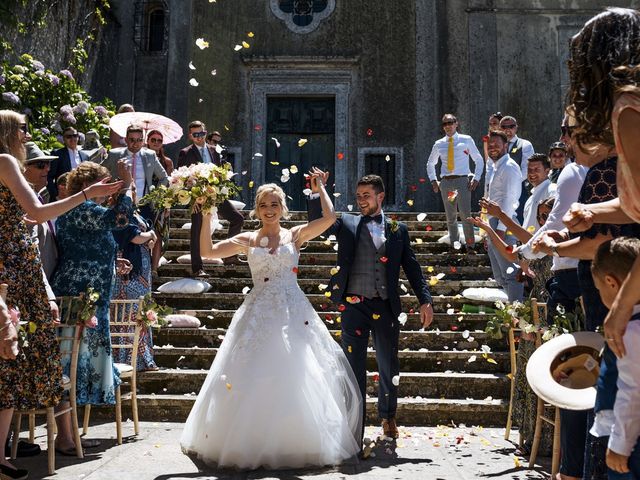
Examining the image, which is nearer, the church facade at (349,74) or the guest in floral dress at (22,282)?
the guest in floral dress at (22,282)

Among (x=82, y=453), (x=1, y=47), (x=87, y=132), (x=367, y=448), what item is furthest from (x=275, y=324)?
(x=1, y=47)

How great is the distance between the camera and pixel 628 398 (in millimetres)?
2691

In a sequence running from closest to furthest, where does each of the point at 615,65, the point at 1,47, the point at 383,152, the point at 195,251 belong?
the point at 615,65, the point at 195,251, the point at 1,47, the point at 383,152

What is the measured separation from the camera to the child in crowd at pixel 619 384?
2670 mm

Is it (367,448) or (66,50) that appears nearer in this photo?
(367,448)

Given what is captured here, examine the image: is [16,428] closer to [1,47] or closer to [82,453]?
[82,453]

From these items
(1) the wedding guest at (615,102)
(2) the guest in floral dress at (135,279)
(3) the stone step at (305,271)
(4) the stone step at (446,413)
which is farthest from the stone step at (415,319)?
(1) the wedding guest at (615,102)

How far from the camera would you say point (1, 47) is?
38.0ft

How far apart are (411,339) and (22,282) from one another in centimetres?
452

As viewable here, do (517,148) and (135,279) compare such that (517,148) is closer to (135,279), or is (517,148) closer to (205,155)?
(205,155)

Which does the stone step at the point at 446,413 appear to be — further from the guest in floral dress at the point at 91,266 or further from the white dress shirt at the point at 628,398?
the white dress shirt at the point at 628,398

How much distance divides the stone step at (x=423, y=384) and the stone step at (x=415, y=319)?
3.33 feet

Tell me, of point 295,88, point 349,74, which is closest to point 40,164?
point 295,88

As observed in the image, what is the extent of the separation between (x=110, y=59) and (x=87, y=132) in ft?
19.0
